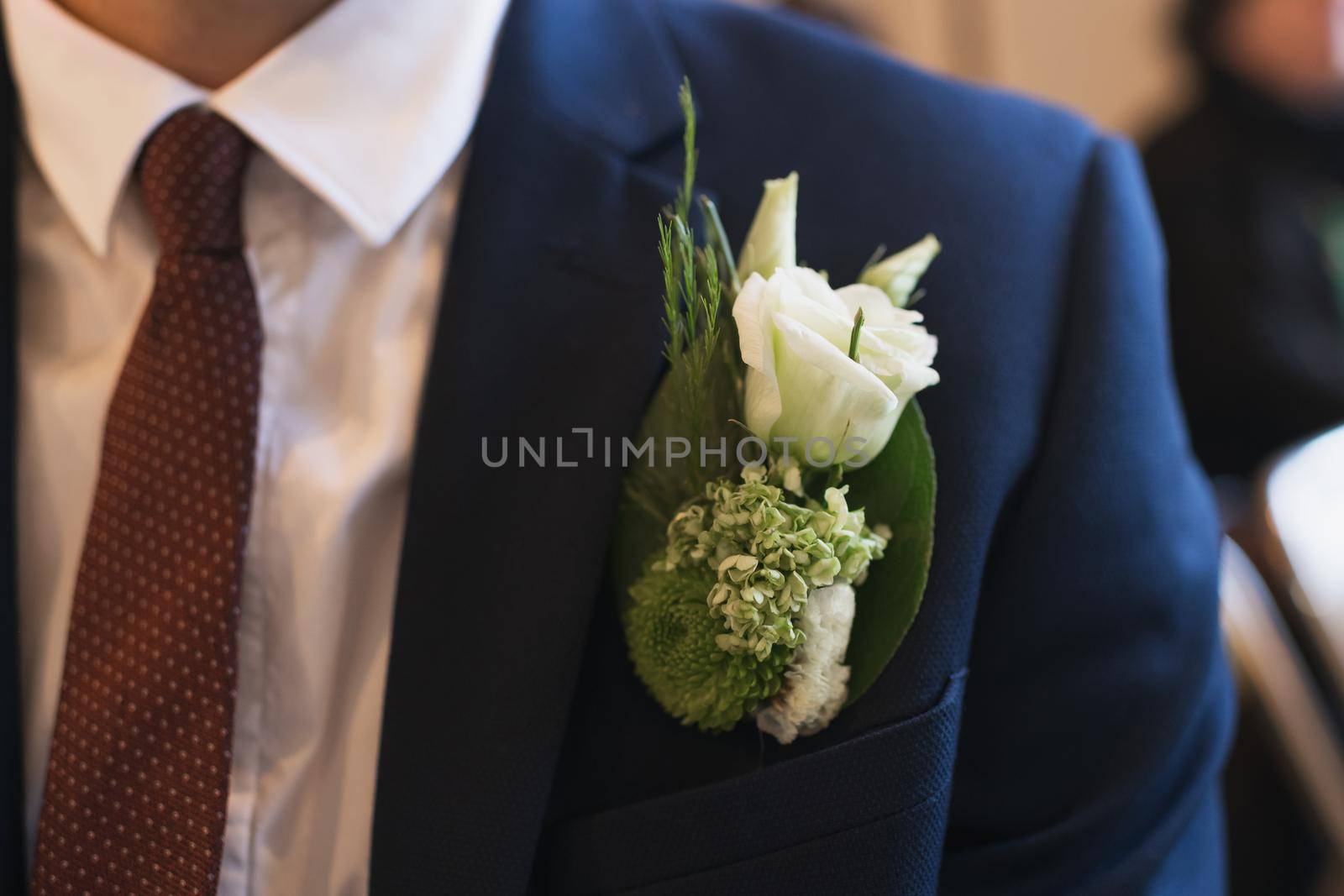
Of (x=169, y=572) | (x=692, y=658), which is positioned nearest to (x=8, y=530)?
(x=169, y=572)

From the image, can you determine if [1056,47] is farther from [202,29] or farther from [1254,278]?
[202,29]

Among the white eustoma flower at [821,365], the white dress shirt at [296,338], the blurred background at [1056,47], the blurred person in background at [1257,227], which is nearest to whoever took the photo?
the white eustoma flower at [821,365]

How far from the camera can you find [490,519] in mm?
744

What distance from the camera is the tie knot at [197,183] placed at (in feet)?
2.61

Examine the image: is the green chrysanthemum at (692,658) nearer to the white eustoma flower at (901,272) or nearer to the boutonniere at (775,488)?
the boutonniere at (775,488)

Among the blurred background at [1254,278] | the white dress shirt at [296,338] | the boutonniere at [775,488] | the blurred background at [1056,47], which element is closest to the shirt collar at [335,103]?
the white dress shirt at [296,338]

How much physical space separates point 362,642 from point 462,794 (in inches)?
5.5

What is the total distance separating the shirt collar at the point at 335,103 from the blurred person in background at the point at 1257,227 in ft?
5.41

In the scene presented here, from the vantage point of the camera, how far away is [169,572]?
76 cm

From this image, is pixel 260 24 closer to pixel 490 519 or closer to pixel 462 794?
pixel 490 519

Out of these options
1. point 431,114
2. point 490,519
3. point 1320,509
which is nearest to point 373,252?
point 431,114

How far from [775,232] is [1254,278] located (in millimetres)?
1765

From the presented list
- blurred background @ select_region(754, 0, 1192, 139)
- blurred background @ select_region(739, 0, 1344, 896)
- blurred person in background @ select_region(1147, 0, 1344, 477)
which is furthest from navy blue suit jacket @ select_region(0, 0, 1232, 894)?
blurred background @ select_region(754, 0, 1192, 139)

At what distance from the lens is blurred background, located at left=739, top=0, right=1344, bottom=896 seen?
1.11 m
